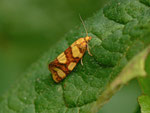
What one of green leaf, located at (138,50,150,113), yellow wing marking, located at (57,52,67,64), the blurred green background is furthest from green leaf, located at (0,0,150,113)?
the blurred green background

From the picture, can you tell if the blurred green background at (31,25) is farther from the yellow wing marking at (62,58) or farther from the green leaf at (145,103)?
the green leaf at (145,103)

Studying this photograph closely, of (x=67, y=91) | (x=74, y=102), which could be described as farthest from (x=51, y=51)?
(x=74, y=102)

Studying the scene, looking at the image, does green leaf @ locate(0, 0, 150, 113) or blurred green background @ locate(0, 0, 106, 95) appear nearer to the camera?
green leaf @ locate(0, 0, 150, 113)

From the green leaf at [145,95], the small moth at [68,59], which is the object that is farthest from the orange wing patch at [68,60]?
the green leaf at [145,95]

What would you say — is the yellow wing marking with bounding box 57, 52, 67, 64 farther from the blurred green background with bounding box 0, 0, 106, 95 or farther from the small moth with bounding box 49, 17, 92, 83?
the blurred green background with bounding box 0, 0, 106, 95

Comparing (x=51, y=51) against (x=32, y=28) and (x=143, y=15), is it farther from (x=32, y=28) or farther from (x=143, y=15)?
(x=32, y=28)

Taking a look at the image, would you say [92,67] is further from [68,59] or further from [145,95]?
[145,95]

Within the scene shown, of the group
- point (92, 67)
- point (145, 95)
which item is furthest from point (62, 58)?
point (145, 95)
